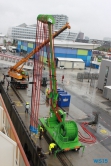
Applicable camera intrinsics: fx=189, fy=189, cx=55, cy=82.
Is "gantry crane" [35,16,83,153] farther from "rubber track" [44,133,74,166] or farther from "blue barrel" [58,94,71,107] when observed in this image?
"blue barrel" [58,94,71,107]

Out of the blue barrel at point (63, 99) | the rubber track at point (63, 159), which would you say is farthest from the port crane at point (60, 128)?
the blue barrel at point (63, 99)

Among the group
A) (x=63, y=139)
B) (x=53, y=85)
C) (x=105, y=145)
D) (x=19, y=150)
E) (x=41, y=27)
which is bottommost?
(x=105, y=145)

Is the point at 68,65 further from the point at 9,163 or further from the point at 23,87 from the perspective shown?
the point at 9,163

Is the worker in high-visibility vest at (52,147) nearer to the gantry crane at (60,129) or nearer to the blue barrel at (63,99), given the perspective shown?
the gantry crane at (60,129)

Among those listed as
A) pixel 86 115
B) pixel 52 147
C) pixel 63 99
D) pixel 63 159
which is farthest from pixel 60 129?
pixel 63 99

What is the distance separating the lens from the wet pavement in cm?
1349

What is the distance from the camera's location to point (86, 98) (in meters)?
27.5

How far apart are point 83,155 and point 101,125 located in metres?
5.96

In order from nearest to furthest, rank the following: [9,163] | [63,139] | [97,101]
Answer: [9,163] → [63,139] → [97,101]

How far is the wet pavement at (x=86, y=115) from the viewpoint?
1349 cm

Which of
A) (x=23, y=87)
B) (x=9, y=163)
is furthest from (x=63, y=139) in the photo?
Result: (x=23, y=87)

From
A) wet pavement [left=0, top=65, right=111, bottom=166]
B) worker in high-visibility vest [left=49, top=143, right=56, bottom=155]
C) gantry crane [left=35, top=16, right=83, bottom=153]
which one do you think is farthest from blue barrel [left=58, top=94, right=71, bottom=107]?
worker in high-visibility vest [left=49, top=143, right=56, bottom=155]

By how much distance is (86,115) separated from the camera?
21.1 m

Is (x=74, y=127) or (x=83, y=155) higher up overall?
(x=74, y=127)
